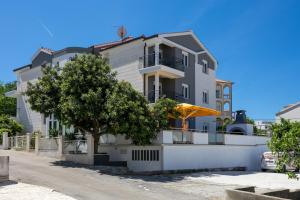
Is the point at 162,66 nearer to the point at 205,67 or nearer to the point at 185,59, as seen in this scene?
the point at 185,59

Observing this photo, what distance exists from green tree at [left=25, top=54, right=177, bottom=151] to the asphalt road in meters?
2.93

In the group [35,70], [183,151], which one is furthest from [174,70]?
[35,70]

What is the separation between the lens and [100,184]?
1852 cm

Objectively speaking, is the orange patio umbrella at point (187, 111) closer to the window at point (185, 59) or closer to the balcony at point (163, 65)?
the balcony at point (163, 65)

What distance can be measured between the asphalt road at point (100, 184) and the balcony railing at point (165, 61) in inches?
464

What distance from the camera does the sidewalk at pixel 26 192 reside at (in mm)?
14000

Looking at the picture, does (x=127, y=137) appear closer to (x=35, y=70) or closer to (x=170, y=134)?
(x=170, y=134)

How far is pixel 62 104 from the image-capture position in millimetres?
24609

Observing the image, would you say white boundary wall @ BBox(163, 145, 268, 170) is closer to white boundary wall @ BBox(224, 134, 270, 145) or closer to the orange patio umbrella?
white boundary wall @ BBox(224, 134, 270, 145)

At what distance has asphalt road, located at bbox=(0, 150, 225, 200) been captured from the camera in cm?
1620

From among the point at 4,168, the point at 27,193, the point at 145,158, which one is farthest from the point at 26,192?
the point at 145,158

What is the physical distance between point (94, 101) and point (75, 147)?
625 centimetres

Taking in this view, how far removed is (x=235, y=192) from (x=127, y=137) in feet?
40.9

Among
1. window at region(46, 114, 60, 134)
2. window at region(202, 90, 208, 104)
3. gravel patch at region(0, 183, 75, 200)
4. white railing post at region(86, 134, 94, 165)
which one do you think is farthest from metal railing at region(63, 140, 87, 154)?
window at region(202, 90, 208, 104)
